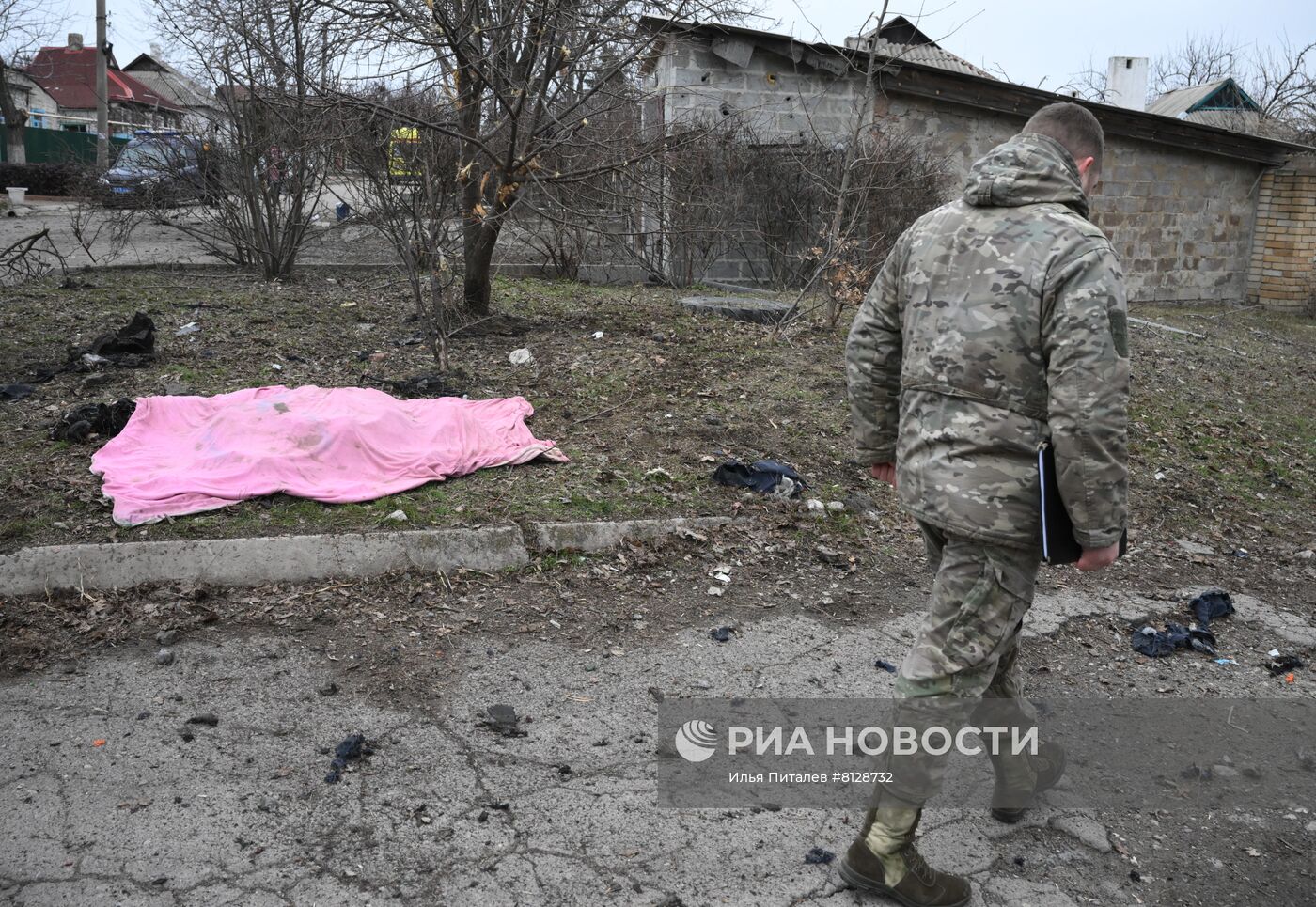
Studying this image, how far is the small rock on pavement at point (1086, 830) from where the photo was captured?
9.60 ft

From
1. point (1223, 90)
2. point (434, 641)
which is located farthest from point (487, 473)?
point (1223, 90)

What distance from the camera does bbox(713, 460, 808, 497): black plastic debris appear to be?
18.4 ft

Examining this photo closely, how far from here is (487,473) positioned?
5.44 meters

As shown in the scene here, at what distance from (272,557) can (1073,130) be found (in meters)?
3.53

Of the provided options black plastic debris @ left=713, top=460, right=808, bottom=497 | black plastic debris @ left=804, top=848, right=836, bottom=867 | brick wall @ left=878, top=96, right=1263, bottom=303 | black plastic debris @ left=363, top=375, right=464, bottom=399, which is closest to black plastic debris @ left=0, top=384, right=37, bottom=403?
black plastic debris @ left=363, top=375, right=464, bottom=399

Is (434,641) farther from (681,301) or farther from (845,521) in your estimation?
(681,301)

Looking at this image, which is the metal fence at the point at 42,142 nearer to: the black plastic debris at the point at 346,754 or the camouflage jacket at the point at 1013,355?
the black plastic debris at the point at 346,754

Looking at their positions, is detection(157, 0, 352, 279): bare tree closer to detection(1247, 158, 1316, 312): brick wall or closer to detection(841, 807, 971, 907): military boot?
detection(841, 807, 971, 907): military boot

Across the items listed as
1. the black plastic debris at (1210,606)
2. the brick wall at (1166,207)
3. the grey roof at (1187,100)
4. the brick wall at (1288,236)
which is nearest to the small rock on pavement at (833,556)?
the black plastic debris at (1210,606)

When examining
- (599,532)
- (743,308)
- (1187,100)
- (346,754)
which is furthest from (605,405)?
(1187,100)

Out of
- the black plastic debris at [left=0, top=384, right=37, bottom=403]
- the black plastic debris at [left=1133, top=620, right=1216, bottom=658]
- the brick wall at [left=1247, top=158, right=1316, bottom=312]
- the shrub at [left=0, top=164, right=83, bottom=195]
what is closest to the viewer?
the black plastic debris at [left=1133, top=620, right=1216, bottom=658]

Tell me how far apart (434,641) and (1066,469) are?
8.31ft

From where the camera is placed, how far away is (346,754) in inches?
124

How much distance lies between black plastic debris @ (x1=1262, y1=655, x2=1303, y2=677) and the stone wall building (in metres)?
8.79
